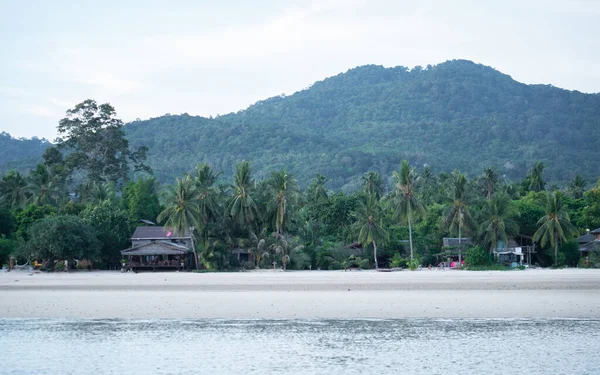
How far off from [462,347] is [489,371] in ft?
7.69

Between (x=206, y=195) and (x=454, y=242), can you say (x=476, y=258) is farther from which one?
(x=206, y=195)

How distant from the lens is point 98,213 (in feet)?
171

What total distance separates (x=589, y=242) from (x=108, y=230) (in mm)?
39793

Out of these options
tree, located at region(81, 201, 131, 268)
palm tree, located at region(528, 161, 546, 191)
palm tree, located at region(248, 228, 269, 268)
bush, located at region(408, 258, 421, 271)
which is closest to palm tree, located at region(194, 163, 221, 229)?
palm tree, located at region(248, 228, 269, 268)

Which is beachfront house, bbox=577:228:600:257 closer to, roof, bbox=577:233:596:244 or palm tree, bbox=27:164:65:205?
roof, bbox=577:233:596:244

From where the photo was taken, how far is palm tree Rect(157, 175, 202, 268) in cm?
4831

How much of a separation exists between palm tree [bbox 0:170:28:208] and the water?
4704 centimetres

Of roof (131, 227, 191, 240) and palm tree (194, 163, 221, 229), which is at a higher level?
palm tree (194, 163, 221, 229)

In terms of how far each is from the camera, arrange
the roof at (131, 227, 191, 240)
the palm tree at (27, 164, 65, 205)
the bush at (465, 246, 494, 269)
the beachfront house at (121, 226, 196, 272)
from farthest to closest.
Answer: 1. the palm tree at (27, 164, 65, 205)
2. the roof at (131, 227, 191, 240)
3. the beachfront house at (121, 226, 196, 272)
4. the bush at (465, 246, 494, 269)

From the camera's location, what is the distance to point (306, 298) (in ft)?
90.0

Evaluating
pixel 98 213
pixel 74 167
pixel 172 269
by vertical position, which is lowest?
pixel 172 269

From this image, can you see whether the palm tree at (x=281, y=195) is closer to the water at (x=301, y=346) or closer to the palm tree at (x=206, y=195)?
the palm tree at (x=206, y=195)

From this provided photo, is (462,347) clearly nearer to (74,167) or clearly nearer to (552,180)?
(74,167)

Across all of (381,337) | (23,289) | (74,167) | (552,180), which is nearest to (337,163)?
(552,180)
